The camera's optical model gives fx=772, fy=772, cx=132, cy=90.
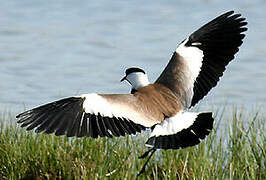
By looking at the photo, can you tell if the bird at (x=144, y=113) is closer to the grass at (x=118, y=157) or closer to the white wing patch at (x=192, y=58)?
the white wing patch at (x=192, y=58)

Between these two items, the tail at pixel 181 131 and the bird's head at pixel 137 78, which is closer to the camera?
the tail at pixel 181 131

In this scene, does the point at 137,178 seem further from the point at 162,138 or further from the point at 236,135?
the point at 236,135

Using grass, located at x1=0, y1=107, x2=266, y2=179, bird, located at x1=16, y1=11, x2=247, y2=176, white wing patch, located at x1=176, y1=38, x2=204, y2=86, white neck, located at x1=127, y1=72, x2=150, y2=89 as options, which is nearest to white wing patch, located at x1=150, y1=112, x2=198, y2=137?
bird, located at x1=16, y1=11, x2=247, y2=176

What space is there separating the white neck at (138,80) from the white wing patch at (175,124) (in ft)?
1.16

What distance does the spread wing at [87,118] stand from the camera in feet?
15.0

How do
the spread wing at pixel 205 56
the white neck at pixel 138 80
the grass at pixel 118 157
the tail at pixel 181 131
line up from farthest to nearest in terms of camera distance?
the spread wing at pixel 205 56 < the white neck at pixel 138 80 < the grass at pixel 118 157 < the tail at pixel 181 131

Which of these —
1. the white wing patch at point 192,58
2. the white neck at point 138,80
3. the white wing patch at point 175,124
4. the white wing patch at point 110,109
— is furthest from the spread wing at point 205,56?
the white wing patch at point 110,109

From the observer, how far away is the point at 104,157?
15.9ft

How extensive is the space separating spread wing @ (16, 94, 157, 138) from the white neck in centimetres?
35

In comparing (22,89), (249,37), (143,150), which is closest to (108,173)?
(143,150)

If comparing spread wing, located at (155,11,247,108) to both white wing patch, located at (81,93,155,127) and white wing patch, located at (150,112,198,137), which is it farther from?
white wing patch, located at (81,93,155,127)

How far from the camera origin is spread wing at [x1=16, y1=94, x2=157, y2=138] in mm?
4574

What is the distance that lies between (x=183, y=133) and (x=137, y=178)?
15.5 inches

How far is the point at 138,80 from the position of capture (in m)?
5.06
